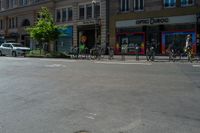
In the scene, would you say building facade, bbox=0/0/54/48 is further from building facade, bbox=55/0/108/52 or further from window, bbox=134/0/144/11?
window, bbox=134/0/144/11

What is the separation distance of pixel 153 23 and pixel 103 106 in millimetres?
28550

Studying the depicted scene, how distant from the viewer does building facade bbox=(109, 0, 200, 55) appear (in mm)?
34344

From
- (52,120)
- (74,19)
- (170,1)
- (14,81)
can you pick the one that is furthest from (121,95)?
(74,19)

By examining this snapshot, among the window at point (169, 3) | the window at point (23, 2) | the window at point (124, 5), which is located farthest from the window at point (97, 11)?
the window at point (23, 2)

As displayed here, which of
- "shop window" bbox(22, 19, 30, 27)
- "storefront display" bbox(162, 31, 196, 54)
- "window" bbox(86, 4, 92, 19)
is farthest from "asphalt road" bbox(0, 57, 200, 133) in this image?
"shop window" bbox(22, 19, 30, 27)

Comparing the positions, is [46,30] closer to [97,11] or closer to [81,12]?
[97,11]

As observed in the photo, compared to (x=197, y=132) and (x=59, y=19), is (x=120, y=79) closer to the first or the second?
(x=197, y=132)

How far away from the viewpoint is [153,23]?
37000 millimetres

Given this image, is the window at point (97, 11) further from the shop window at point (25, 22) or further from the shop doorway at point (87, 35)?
the shop window at point (25, 22)

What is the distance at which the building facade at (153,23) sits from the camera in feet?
113

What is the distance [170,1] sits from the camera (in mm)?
35844

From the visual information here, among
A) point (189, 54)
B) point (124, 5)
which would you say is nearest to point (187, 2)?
point (124, 5)

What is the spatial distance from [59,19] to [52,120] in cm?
4262

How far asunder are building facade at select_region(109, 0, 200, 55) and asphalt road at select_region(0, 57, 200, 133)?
20.8 metres
